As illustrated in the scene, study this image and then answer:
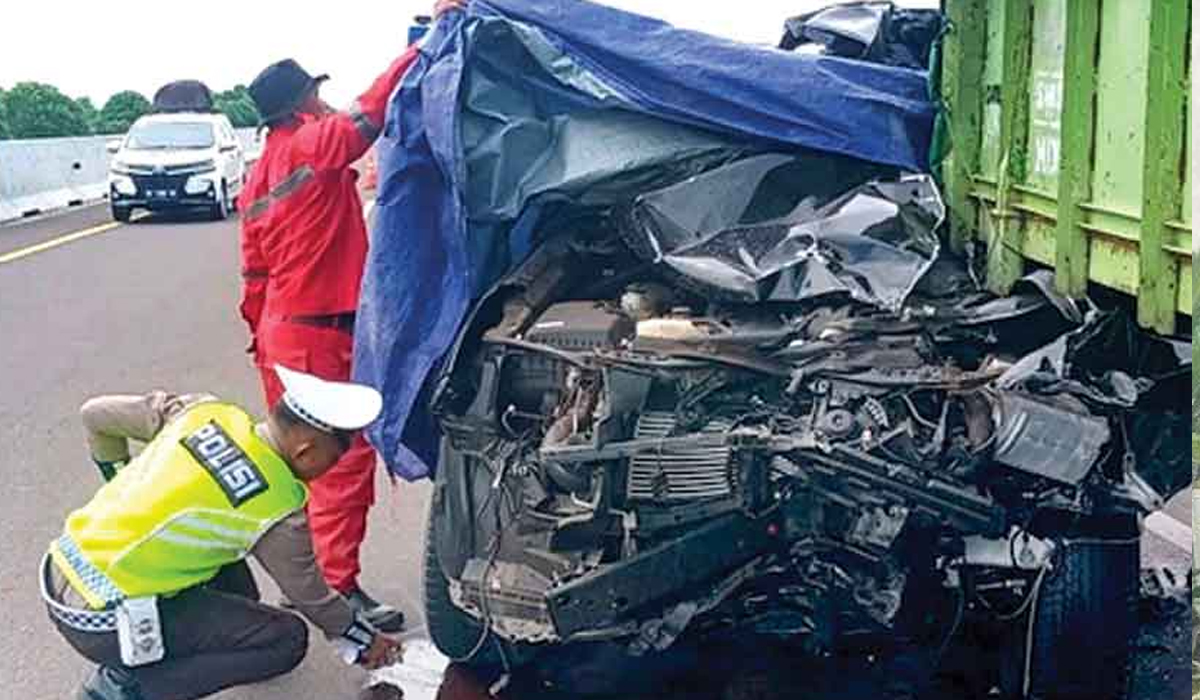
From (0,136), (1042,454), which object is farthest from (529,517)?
(0,136)

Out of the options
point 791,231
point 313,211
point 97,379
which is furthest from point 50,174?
point 791,231

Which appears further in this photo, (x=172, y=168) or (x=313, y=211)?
(x=172, y=168)

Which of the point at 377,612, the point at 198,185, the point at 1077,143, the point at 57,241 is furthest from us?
the point at 198,185

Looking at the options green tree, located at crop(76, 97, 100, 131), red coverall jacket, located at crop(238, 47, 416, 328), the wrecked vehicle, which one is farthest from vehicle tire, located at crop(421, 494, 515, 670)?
green tree, located at crop(76, 97, 100, 131)

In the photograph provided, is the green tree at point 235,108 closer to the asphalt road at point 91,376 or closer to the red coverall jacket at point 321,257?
the asphalt road at point 91,376

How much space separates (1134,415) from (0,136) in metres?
25.5

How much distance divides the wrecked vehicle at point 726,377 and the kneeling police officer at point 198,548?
0.45 metres

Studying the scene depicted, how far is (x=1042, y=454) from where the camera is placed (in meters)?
3.69

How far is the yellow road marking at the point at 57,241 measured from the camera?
16516 mm

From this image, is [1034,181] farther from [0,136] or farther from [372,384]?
[0,136]

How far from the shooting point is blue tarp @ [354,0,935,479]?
4.65 m

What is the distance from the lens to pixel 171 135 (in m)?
22.4

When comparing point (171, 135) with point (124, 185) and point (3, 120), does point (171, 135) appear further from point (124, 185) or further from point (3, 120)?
point (3, 120)

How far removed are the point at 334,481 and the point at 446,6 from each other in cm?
163
